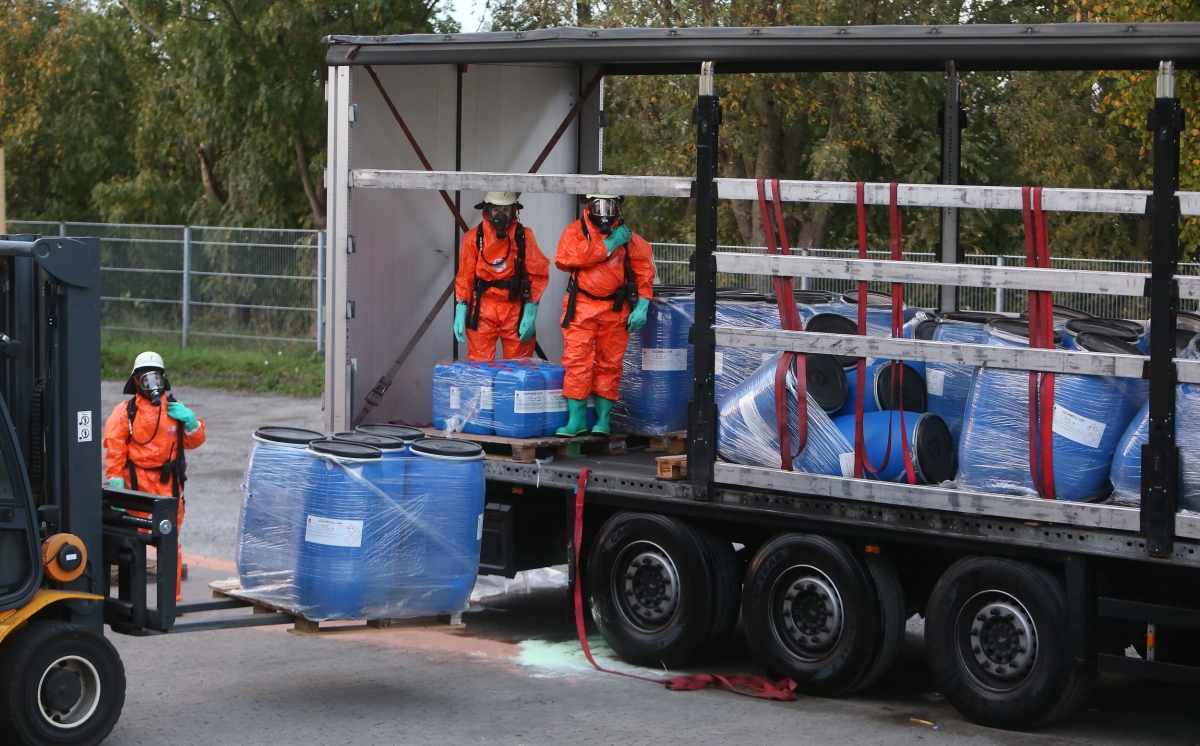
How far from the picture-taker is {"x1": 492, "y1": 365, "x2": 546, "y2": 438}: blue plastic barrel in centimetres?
851

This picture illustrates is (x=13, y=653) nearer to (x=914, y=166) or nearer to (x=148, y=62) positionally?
(x=914, y=166)

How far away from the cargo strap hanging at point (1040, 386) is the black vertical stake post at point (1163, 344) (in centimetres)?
46

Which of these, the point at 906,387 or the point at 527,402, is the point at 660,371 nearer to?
the point at 527,402

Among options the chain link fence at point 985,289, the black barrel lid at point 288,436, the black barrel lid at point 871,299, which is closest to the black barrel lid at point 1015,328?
the black barrel lid at point 871,299

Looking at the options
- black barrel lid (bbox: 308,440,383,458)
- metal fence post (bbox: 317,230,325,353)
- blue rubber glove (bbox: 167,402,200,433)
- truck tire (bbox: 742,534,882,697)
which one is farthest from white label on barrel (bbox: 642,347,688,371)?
metal fence post (bbox: 317,230,325,353)

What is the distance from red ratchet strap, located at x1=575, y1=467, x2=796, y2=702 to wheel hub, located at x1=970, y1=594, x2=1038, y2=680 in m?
1.00

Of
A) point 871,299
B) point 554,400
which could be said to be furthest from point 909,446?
point 871,299

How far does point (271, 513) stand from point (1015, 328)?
3.75m

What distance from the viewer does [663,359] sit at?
907 centimetres

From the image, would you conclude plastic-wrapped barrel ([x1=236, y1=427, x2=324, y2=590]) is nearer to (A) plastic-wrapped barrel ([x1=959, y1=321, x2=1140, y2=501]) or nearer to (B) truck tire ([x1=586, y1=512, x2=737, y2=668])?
(B) truck tire ([x1=586, y1=512, x2=737, y2=668])

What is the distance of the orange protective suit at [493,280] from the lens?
967 centimetres

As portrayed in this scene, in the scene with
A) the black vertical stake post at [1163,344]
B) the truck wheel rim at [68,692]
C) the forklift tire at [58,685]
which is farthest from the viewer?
the black vertical stake post at [1163,344]

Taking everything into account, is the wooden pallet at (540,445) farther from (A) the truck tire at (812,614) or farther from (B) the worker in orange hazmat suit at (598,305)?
(A) the truck tire at (812,614)

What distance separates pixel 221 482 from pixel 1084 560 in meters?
9.18
